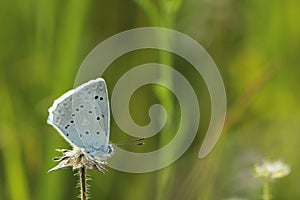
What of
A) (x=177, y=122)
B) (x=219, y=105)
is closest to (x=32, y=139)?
(x=177, y=122)

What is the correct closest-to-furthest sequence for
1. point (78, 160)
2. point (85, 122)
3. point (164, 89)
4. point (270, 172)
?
point (78, 160), point (85, 122), point (270, 172), point (164, 89)

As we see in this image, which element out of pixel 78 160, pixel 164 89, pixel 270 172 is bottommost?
A: pixel 78 160

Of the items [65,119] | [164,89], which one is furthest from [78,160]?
[164,89]

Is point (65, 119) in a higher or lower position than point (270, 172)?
lower

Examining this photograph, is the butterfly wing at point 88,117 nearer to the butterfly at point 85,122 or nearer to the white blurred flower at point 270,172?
the butterfly at point 85,122

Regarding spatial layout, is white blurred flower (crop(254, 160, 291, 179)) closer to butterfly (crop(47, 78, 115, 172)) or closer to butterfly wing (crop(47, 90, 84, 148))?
butterfly (crop(47, 78, 115, 172))

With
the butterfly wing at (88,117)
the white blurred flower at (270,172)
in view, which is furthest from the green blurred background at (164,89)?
the butterfly wing at (88,117)

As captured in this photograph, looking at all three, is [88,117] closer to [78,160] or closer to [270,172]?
[78,160]
